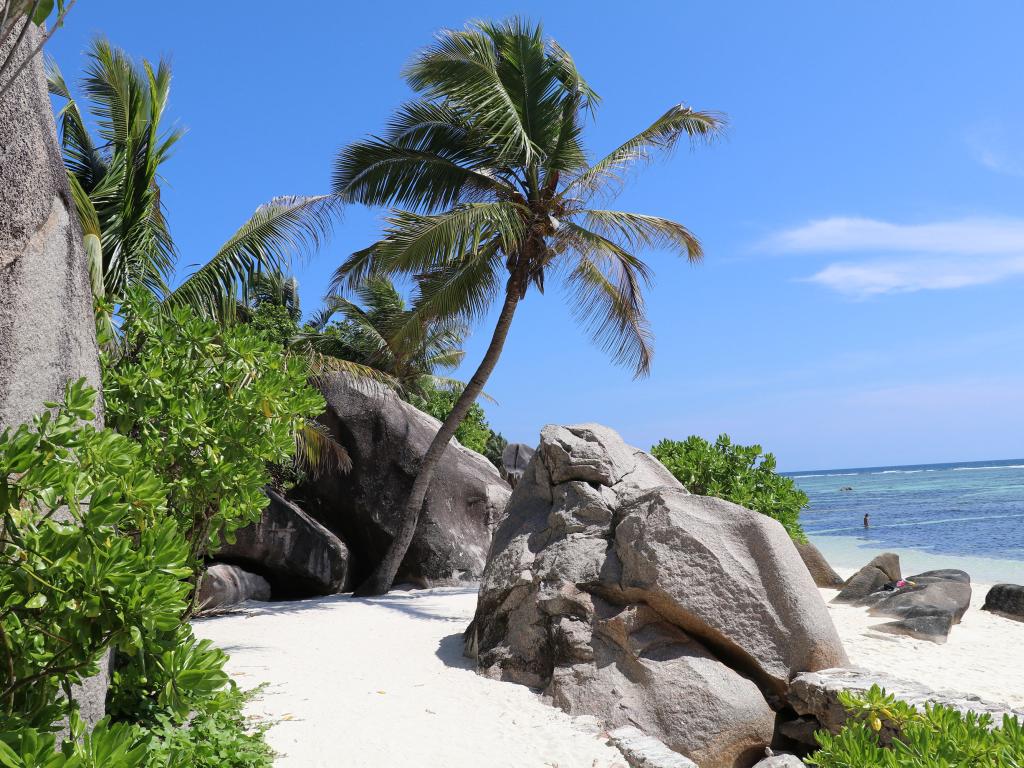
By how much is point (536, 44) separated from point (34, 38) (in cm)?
1035

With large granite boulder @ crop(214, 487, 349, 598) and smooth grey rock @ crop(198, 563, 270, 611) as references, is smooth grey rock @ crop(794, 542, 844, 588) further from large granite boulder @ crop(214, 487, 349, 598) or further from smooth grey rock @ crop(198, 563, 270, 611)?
smooth grey rock @ crop(198, 563, 270, 611)

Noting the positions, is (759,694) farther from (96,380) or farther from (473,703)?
(96,380)

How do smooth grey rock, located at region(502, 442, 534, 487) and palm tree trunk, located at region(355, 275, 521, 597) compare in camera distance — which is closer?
palm tree trunk, located at region(355, 275, 521, 597)

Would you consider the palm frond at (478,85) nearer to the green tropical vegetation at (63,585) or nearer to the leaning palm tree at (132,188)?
the leaning palm tree at (132,188)

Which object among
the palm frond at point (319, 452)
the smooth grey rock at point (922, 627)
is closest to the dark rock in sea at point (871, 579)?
the smooth grey rock at point (922, 627)

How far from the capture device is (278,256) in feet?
37.1

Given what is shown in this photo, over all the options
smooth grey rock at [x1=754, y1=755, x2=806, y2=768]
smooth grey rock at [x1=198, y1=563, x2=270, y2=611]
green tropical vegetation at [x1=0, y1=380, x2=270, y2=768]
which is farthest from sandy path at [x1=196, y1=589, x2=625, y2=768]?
green tropical vegetation at [x1=0, y1=380, x2=270, y2=768]

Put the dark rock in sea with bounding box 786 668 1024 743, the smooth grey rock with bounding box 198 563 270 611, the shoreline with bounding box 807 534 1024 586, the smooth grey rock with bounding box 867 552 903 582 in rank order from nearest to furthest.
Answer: the dark rock in sea with bounding box 786 668 1024 743, the smooth grey rock with bounding box 198 563 270 611, the smooth grey rock with bounding box 867 552 903 582, the shoreline with bounding box 807 534 1024 586

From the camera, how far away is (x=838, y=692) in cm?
625

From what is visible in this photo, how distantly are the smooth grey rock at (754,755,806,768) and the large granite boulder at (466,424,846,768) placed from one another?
412 mm

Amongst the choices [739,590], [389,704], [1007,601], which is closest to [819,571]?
[1007,601]

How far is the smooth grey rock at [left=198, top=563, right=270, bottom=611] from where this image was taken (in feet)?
38.8

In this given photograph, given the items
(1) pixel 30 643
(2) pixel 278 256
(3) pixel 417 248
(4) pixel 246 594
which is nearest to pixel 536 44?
(3) pixel 417 248

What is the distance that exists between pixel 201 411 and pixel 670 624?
452cm
